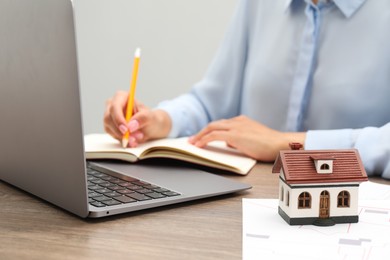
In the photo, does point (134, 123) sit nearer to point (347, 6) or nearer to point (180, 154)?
point (180, 154)

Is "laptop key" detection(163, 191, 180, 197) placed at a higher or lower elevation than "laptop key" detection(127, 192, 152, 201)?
lower

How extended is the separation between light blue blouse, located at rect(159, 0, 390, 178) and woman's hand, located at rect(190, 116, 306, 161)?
1.9 inches

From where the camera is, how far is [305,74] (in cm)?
125

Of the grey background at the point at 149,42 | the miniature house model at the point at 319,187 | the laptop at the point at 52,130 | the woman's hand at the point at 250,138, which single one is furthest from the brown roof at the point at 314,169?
the grey background at the point at 149,42

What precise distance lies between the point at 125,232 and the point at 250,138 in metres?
0.47

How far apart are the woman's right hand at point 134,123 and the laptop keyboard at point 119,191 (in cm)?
26

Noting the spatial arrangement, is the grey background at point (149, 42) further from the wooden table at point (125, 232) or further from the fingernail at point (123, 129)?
the wooden table at point (125, 232)

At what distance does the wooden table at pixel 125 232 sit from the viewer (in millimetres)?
526

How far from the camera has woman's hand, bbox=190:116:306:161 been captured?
0.99 meters

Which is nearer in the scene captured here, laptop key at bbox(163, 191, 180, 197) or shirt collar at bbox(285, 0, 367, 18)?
laptop key at bbox(163, 191, 180, 197)

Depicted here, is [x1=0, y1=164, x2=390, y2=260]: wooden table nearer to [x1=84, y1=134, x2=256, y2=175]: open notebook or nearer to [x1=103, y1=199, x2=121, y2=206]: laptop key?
[x1=103, y1=199, x2=121, y2=206]: laptop key

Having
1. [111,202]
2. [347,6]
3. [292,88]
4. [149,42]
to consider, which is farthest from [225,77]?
[111,202]

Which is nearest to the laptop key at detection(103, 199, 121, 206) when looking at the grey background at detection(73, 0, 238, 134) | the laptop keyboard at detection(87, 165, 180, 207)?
the laptop keyboard at detection(87, 165, 180, 207)

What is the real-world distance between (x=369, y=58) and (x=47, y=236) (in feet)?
2.69
